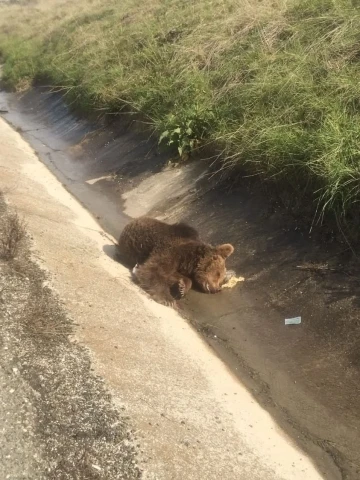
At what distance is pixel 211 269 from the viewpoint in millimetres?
6605

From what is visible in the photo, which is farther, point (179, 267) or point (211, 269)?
point (179, 267)

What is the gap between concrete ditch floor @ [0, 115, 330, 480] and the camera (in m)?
3.93

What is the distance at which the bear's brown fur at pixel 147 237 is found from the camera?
697 centimetres

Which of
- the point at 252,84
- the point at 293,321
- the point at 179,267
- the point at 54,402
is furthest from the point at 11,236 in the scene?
the point at 252,84

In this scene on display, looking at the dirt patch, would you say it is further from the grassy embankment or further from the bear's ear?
the grassy embankment

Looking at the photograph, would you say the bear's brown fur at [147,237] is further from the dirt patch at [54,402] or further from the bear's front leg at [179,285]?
the dirt patch at [54,402]

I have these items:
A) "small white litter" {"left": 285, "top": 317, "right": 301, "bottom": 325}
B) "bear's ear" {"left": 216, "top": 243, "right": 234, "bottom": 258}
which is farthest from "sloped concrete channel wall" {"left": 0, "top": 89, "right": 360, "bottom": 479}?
"bear's ear" {"left": 216, "top": 243, "right": 234, "bottom": 258}

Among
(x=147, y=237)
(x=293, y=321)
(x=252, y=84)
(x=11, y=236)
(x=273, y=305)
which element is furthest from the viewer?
(x=252, y=84)

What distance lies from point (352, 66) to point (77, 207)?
4.87 m

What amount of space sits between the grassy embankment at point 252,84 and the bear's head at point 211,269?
132 centimetres

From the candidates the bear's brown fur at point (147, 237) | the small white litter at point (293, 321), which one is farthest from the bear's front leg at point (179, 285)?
the small white litter at point (293, 321)

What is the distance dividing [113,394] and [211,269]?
2.44m

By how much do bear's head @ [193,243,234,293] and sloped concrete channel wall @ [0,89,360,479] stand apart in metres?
0.16

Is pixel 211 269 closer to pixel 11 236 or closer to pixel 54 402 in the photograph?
pixel 11 236
